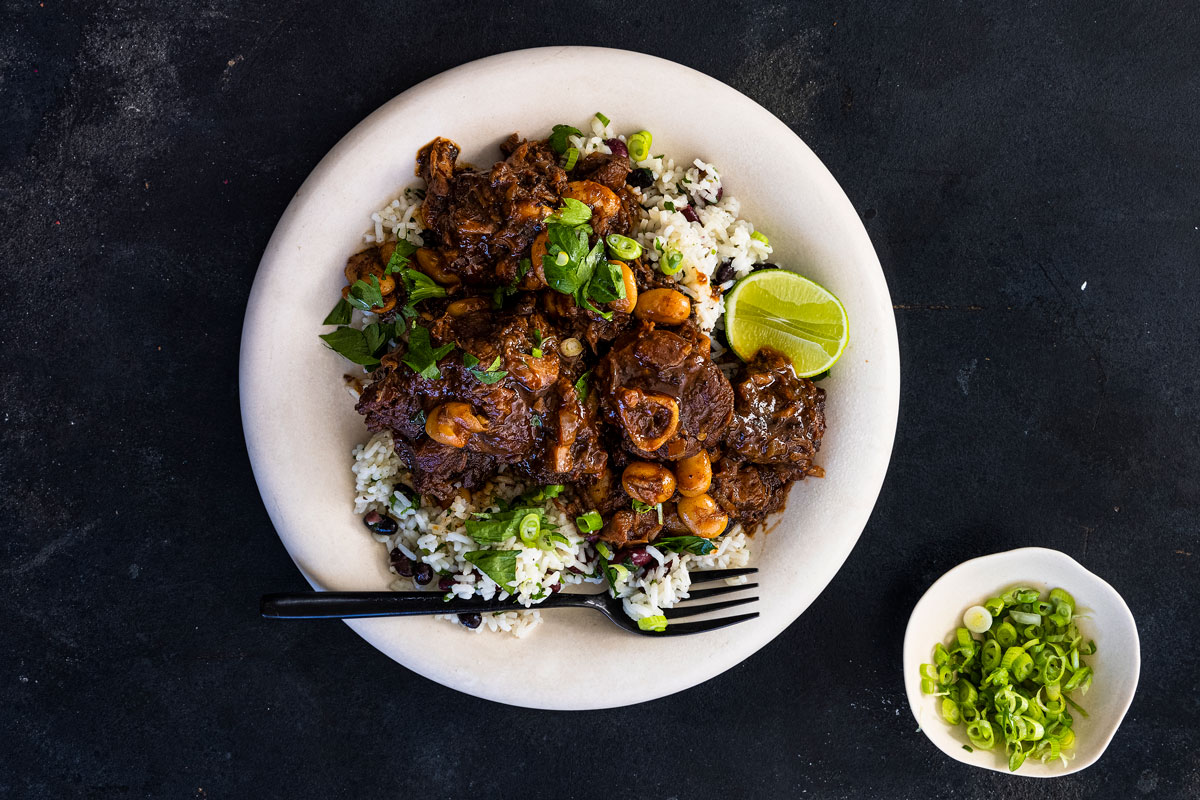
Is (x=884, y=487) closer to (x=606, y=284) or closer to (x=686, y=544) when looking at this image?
(x=686, y=544)

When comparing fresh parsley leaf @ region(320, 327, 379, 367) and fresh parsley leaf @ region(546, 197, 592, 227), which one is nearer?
fresh parsley leaf @ region(546, 197, 592, 227)

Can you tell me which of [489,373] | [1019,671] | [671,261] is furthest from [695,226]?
[1019,671]

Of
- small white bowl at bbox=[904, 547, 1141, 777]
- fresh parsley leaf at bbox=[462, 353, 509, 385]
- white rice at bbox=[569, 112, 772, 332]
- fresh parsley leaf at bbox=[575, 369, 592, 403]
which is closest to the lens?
fresh parsley leaf at bbox=[462, 353, 509, 385]

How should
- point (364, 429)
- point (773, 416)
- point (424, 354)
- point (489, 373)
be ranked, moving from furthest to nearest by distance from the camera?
1. point (364, 429)
2. point (773, 416)
3. point (424, 354)
4. point (489, 373)

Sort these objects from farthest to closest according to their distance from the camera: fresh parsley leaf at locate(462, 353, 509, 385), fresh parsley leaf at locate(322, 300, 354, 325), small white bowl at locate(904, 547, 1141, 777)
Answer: small white bowl at locate(904, 547, 1141, 777), fresh parsley leaf at locate(322, 300, 354, 325), fresh parsley leaf at locate(462, 353, 509, 385)

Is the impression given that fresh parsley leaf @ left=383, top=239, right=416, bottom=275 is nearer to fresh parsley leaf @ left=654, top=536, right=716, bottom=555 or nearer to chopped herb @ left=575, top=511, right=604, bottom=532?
chopped herb @ left=575, top=511, right=604, bottom=532

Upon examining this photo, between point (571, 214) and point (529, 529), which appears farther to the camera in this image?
point (529, 529)

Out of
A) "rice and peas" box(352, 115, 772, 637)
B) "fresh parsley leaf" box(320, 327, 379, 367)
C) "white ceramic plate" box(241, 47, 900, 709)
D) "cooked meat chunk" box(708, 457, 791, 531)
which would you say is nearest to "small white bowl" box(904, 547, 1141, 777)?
"white ceramic plate" box(241, 47, 900, 709)
